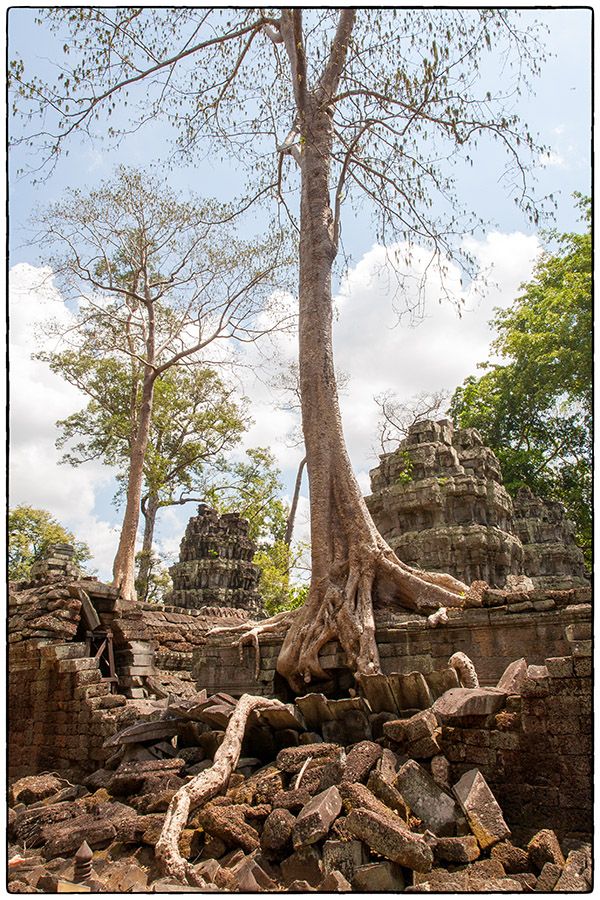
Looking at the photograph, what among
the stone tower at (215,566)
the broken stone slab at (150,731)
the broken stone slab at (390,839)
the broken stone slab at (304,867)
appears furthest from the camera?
the stone tower at (215,566)

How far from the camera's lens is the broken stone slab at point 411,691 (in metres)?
4.57

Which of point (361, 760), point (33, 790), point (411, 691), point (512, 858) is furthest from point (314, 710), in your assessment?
point (33, 790)

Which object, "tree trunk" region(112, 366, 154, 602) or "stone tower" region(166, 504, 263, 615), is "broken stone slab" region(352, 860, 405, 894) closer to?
"tree trunk" region(112, 366, 154, 602)

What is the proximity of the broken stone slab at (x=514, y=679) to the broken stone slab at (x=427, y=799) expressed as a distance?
2.53 ft

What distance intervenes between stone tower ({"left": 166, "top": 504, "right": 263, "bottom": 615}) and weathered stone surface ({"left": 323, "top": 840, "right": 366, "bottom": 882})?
51.7ft

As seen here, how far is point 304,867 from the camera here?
342 cm

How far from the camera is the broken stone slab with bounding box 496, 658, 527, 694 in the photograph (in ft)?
13.4

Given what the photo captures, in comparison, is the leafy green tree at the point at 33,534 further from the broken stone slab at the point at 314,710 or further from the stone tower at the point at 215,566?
the broken stone slab at the point at 314,710

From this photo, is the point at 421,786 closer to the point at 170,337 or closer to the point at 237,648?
the point at 237,648

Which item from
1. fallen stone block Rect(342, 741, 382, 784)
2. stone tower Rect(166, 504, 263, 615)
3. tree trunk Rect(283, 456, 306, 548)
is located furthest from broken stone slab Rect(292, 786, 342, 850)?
tree trunk Rect(283, 456, 306, 548)

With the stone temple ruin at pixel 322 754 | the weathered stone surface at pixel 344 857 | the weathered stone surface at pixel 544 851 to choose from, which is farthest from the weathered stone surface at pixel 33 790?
the weathered stone surface at pixel 544 851

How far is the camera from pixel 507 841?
340 centimetres

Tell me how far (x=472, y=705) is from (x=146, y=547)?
21.4 metres

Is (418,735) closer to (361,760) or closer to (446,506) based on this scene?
(361,760)
